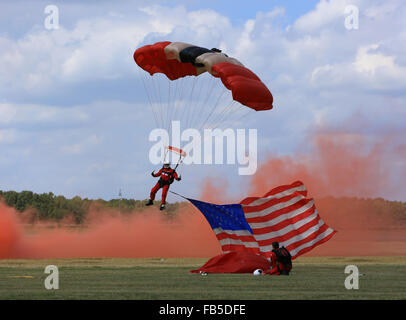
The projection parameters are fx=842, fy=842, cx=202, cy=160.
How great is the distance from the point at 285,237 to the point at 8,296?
15.1 meters

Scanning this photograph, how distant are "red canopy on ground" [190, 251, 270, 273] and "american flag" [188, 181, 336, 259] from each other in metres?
2.07

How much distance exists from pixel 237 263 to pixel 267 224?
4.02 meters

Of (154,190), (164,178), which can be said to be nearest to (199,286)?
(164,178)

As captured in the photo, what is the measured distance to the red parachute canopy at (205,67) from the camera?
31.2 metres

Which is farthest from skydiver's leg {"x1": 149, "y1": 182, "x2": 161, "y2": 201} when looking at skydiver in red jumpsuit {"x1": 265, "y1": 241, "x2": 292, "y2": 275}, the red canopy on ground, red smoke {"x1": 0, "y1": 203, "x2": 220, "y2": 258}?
red smoke {"x1": 0, "y1": 203, "x2": 220, "y2": 258}

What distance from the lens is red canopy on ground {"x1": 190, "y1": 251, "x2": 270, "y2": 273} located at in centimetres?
3275

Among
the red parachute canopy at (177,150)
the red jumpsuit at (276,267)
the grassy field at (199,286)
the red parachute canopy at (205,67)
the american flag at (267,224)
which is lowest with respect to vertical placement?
the grassy field at (199,286)

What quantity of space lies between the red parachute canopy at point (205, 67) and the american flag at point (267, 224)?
5.77 m

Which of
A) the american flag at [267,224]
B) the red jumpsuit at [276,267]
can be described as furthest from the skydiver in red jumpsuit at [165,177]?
the red jumpsuit at [276,267]

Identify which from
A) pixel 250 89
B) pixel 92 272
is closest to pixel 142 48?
pixel 250 89

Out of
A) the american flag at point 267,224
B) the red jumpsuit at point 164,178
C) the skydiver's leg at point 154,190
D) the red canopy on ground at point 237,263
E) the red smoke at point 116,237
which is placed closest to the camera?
the red jumpsuit at point 164,178

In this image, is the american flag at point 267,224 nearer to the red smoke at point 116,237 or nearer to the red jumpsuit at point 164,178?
the red jumpsuit at point 164,178

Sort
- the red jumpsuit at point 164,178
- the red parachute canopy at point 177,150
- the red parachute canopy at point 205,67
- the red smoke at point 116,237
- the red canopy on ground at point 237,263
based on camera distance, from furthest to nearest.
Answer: the red smoke at point 116,237 < the red canopy on ground at point 237,263 < the red jumpsuit at point 164,178 < the red parachute canopy at point 177,150 < the red parachute canopy at point 205,67

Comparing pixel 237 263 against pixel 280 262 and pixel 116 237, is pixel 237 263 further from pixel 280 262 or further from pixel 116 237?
pixel 116 237
